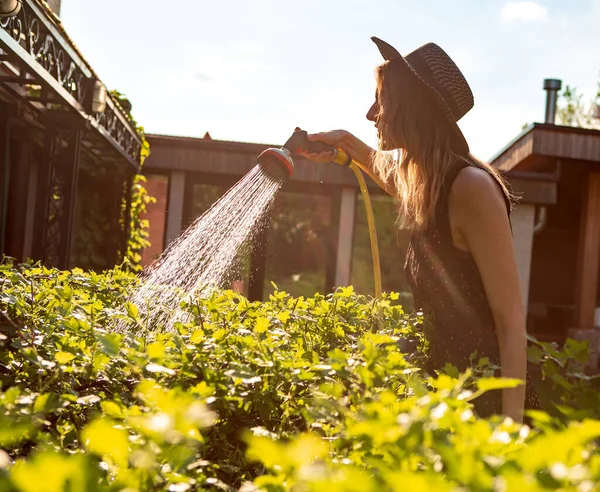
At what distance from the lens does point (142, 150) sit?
11203mm

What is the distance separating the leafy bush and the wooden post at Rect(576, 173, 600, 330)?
33.5 ft

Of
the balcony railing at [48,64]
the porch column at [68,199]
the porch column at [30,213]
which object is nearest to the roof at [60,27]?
the balcony railing at [48,64]

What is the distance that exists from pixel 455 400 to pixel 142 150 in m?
10.7

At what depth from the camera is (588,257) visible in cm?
1191

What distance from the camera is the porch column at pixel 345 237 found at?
10906mm

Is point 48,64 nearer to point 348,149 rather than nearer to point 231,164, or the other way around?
point 348,149

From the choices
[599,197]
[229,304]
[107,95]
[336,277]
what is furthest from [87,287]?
[599,197]

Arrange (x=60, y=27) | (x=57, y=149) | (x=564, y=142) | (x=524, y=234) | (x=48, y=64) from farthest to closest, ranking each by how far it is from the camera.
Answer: (x=524, y=234), (x=564, y=142), (x=57, y=149), (x=60, y=27), (x=48, y=64)

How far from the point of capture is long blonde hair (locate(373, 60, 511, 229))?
238cm

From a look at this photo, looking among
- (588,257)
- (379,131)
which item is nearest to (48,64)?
(379,131)

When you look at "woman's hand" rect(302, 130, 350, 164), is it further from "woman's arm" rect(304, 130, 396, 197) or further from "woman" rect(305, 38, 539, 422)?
"woman" rect(305, 38, 539, 422)

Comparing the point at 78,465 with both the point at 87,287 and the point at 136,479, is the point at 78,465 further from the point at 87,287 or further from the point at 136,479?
the point at 87,287

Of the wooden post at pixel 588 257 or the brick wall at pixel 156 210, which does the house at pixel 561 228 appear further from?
the brick wall at pixel 156 210

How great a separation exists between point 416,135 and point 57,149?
652cm
